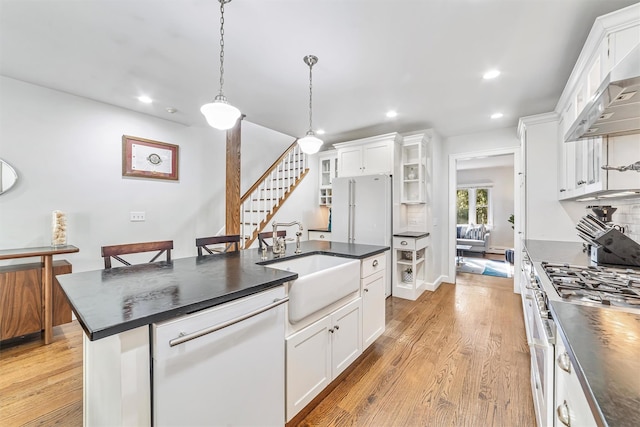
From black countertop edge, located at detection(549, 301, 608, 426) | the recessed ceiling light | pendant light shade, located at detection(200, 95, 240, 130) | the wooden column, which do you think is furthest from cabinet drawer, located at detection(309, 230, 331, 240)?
black countertop edge, located at detection(549, 301, 608, 426)

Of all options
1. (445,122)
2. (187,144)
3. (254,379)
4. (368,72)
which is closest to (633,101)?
(368,72)

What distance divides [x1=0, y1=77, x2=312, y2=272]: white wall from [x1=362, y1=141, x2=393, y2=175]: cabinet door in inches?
95.1

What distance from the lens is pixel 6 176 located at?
2.59m

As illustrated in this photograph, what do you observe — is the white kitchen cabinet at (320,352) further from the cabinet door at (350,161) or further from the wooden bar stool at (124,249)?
the cabinet door at (350,161)

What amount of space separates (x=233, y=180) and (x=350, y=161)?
197 centimetres

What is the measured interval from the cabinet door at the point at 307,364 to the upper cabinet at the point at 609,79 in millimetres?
1750

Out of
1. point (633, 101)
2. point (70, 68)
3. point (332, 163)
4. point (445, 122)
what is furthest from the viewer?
point (332, 163)

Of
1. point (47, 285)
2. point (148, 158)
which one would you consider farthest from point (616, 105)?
point (148, 158)

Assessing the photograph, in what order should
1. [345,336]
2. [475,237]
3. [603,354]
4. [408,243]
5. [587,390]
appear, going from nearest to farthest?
[587,390], [603,354], [345,336], [408,243], [475,237]

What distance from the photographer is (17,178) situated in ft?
8.70

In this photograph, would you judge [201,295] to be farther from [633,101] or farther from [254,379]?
[633,101]

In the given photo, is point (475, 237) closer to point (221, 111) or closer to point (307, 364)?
point (307, 364)

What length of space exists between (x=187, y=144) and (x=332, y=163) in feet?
8.17

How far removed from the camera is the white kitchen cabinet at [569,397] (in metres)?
0.64
